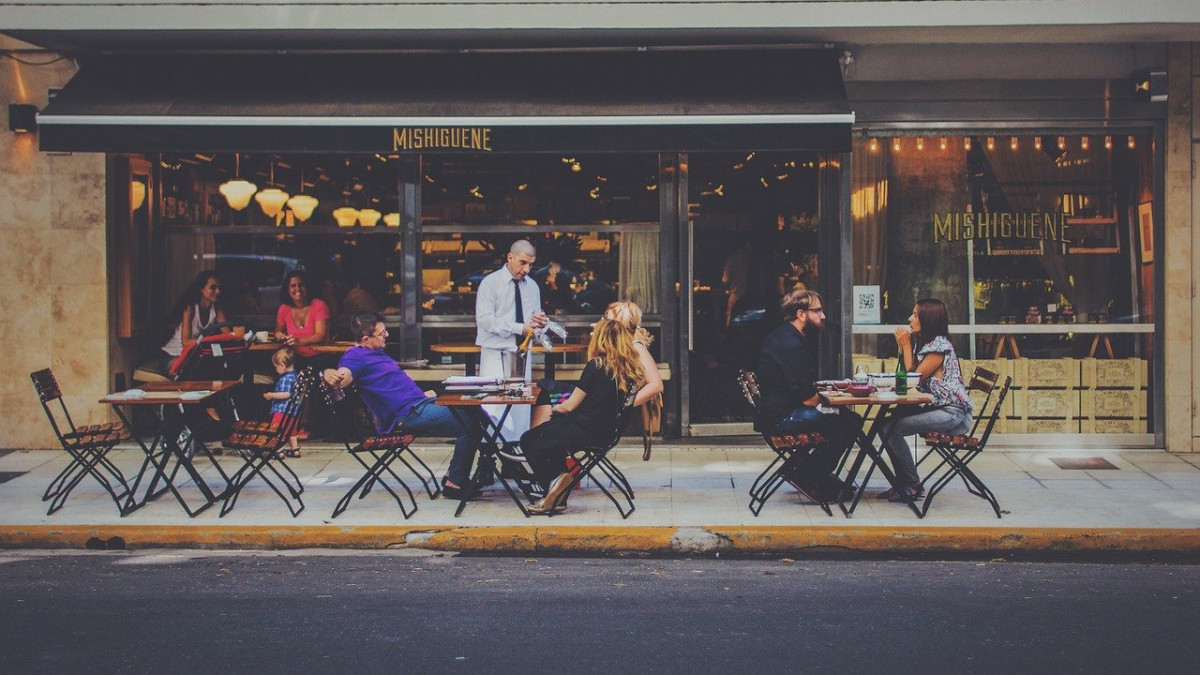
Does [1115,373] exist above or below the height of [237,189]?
below

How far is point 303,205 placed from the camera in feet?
37.7

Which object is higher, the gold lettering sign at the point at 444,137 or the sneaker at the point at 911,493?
the gold lettering sign at the point at 444,137

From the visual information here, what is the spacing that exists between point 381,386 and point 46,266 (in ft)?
14.0

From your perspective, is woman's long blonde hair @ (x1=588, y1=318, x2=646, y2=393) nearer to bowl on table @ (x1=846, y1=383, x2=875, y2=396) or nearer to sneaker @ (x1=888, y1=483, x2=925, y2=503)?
bowl on table @ (x1=846, y1=383, x2=875, y2=396)

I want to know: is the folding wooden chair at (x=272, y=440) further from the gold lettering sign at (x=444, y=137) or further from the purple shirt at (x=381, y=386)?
the gold lettering sign at (x=444, y=137)

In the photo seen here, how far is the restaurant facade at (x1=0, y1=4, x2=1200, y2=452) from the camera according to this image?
10523 millimetres

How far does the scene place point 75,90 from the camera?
1012 centimetres

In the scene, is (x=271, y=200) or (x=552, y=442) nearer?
(x=552, y=442)

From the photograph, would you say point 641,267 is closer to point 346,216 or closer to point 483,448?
point 346,216

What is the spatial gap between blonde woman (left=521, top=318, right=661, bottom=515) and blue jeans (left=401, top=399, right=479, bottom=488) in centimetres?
60

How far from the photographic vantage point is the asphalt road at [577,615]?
5.41 meters

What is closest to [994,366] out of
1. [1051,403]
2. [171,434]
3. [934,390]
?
[1051,403]

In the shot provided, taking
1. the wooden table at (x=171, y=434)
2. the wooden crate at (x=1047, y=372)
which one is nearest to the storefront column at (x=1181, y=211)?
the wooden crate at (x=1047, y=372)

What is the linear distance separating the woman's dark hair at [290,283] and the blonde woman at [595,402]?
163 inches
